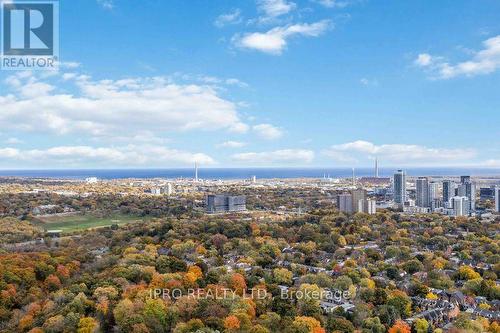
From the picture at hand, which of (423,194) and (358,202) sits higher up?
(423,194)

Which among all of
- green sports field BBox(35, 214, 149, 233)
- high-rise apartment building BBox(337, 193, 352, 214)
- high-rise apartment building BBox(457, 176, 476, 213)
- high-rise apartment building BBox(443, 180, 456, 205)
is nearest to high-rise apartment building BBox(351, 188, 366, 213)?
high-rise apartment building BBox(337, 193, 352, 214)

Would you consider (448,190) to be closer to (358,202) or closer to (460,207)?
(460,207)

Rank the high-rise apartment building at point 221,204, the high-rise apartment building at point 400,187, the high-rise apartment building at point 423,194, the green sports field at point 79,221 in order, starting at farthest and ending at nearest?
1. the high-rise apartment building at point 400,187
2. the high-rise apartment building at point 423,194
3. the high-rise apartment building at point 221,204
4. the green sports field at point 79,221

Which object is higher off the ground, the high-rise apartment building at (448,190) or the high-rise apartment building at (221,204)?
the high-rise apartment building at (448,190)

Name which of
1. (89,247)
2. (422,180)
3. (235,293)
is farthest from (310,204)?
(235,293)

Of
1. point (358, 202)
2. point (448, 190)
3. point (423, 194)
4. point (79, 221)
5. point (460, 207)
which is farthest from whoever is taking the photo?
point (423, 194)

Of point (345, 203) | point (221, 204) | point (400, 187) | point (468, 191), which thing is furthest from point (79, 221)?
point (468, 191)

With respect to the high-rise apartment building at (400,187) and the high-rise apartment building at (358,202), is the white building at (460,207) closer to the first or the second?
the high-rise apartment building at (358,202)

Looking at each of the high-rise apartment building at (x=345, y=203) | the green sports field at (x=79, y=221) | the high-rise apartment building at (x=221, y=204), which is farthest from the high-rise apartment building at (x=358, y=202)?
the green sports field at (x=79, y=221)

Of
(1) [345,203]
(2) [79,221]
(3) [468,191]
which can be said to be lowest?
(2) [79,221]

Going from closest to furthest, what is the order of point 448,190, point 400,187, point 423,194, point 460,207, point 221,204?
point 460,207 < point 221,204 < point 448,190 < point 423,194 < point 400,187
